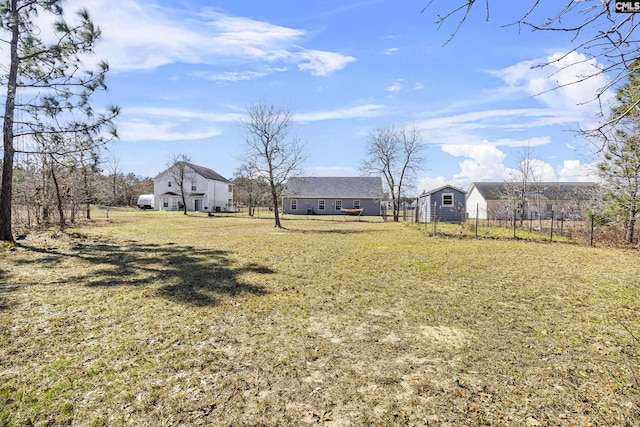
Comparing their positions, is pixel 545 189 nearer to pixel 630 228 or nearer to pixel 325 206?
pixel 325 206

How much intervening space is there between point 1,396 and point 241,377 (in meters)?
1.74

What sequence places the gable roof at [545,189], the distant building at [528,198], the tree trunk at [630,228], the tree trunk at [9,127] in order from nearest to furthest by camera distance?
the tree trunk at [9,127] → the tree trunk at [630,228] → the distant building at [528,198] → the gable roof at [545,189]

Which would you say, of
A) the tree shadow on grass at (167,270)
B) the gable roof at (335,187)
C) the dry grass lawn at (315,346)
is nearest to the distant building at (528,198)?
the gable roof at (335,187)

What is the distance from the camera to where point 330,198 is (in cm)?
3938

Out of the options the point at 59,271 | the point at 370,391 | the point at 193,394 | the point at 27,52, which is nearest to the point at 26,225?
the point at 27,52

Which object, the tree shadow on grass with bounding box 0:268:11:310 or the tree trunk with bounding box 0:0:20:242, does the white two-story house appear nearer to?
the tree trunk with bounding box 0:0:20:242

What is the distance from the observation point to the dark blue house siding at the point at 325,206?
128 feet

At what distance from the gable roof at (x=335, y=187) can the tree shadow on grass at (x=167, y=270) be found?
2903 cm

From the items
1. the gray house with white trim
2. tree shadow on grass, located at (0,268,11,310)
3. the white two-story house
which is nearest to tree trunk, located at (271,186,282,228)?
tree shadow on grass, located at (0,268,11,310)

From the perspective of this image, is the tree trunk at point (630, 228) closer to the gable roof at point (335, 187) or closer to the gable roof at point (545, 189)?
the gable roof at point (545, 189)

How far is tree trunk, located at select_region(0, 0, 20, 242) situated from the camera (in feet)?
30.0

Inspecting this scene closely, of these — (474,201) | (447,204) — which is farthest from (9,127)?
(474,201)

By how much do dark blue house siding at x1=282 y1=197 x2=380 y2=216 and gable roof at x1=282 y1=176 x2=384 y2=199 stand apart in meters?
0.60

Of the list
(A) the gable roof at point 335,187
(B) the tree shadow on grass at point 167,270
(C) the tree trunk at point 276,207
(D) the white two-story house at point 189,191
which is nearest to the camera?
(B) the tree shadow on grass at point 167,270
